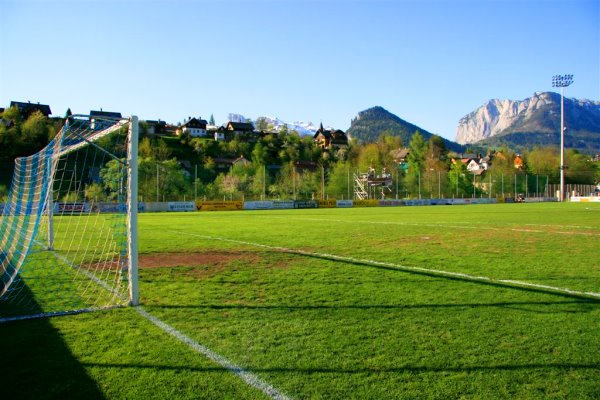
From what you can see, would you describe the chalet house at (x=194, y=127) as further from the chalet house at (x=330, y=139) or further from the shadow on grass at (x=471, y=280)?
the shadow on grass at (x=471, y=280)

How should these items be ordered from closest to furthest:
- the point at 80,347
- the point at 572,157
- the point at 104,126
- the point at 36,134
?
the point at 80,347 → the point at 104,126 → the point at 36,134 → the point at 572,157

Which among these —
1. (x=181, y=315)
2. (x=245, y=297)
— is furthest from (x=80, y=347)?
(x=245, y=297)

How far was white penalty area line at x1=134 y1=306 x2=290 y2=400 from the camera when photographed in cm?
356

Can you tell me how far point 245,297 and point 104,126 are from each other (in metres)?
4.09

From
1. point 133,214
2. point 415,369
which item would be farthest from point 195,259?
point 415,369

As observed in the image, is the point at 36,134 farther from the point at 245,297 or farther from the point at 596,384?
the point at 596,384

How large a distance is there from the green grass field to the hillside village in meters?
3.43

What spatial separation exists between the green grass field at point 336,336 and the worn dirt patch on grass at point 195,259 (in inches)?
21.2

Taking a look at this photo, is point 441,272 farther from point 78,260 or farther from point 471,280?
point 78,260

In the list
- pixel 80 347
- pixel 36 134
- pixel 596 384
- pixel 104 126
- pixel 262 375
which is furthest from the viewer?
pixel 36 134

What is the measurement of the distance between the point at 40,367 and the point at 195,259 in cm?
653

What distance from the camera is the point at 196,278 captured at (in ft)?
27.3

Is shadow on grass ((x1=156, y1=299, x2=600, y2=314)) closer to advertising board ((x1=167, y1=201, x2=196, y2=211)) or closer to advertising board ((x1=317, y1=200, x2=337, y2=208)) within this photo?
advertising board ((x1=167, y1=201, x2=196, y2=211))

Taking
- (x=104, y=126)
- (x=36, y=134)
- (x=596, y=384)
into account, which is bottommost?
(x=596, y=384)
